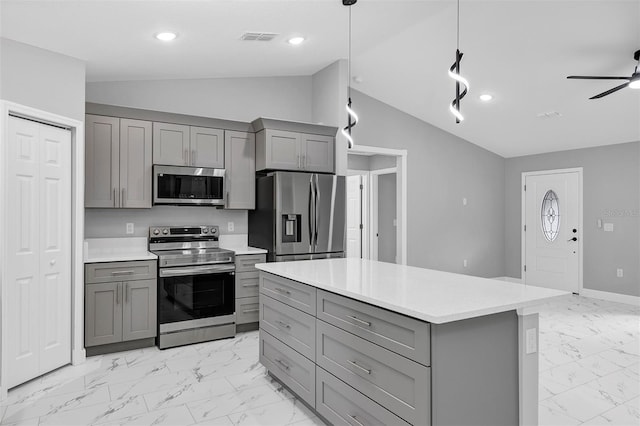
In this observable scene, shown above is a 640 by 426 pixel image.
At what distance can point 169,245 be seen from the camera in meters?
4.57

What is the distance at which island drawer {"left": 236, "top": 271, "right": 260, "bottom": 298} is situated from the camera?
14.7 ft

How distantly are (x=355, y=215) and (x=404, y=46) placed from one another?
4.00 meters

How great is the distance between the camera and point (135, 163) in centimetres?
420

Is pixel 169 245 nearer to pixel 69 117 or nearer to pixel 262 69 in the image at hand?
pixel 69 117

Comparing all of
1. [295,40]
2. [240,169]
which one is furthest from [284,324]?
[295,40]

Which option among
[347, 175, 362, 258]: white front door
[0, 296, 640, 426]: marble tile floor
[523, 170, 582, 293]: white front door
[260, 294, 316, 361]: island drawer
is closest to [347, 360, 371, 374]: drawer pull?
[260, 294, 316, 361]: island drawer

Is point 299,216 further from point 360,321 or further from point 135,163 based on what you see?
point 360,321

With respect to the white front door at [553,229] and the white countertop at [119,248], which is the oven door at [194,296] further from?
the white front door at [553,229]

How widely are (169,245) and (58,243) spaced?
122 cm

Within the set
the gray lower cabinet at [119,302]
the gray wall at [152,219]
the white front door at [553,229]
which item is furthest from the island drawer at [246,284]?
the white front door at [553,229]

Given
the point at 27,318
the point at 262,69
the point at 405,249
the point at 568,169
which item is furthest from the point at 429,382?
the point at 568,169

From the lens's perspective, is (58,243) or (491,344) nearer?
(491,344)

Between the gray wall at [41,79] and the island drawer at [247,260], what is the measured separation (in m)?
1.99

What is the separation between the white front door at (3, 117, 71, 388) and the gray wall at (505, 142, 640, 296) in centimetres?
692
